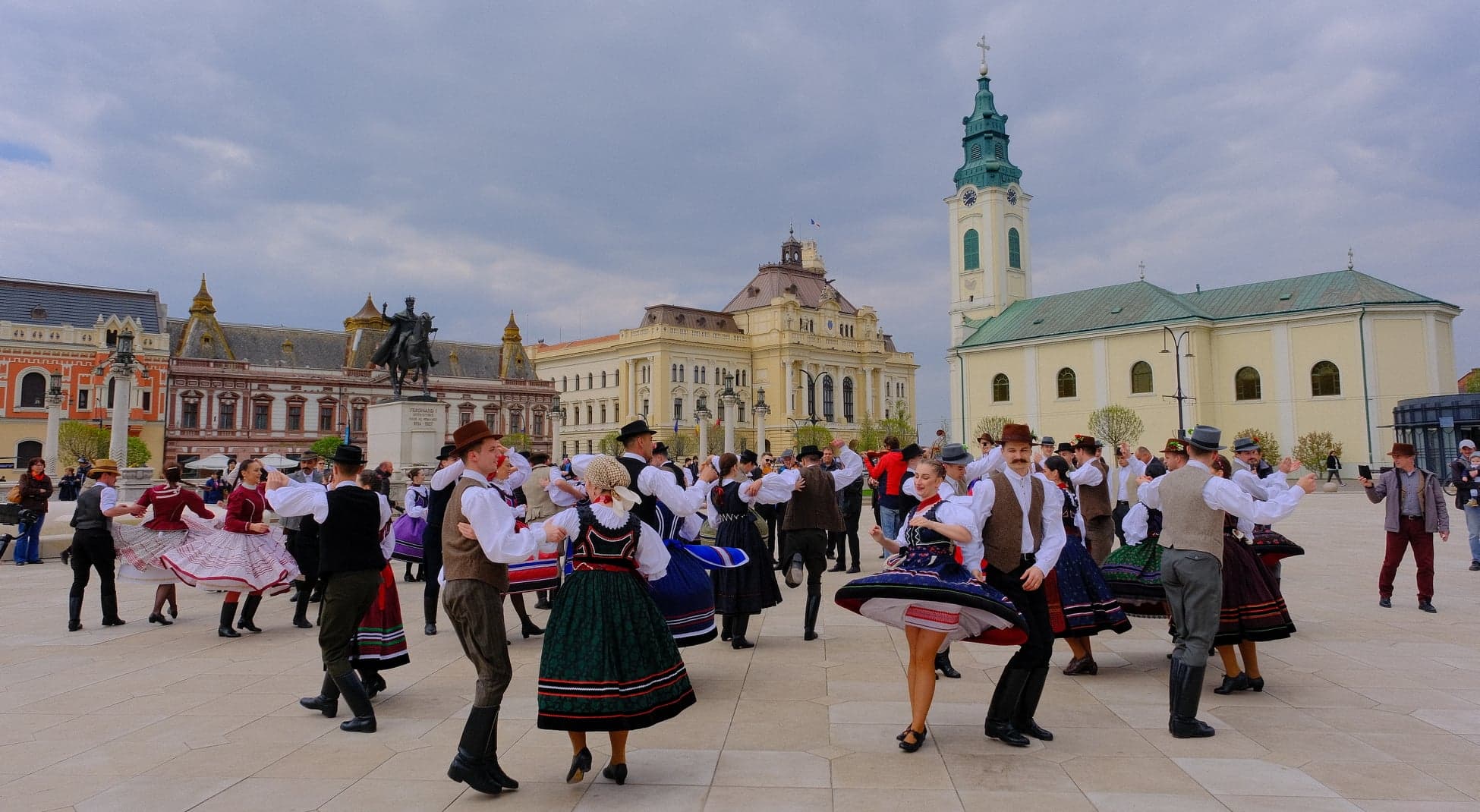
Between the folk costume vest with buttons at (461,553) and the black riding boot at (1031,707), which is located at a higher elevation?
the folk costume vest with buttons at (461,553)

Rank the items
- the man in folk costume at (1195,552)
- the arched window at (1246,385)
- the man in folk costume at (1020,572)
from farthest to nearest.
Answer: the arched window at (1246,385)
the man in folk costume at (1195,552)
the man in folk costume at (1020,572)

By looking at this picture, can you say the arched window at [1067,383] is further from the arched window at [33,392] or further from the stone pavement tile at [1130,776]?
the arched window at [33,392]

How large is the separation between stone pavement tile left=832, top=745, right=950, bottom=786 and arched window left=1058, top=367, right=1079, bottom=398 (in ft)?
194

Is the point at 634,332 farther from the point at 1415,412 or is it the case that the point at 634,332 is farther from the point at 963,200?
the point at 1415,412

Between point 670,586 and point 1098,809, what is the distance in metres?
3.28

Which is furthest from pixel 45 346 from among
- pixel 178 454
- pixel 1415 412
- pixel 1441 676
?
pixel 1415 412

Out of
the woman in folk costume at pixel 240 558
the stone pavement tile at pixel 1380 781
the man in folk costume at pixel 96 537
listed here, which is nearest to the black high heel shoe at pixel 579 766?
the stone pavement tile at pixel 1380 781

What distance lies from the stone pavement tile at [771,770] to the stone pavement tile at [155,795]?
278 centimetres

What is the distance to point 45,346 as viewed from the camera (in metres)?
54.1

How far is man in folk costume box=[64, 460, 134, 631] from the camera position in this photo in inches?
370

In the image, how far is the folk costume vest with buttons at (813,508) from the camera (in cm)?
902

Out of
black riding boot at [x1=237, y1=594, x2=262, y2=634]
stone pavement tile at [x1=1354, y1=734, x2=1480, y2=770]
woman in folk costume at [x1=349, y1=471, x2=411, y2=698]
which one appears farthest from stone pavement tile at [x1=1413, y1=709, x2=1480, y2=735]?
black riding boot at [x1=237, y1=594, x2=262, y2=634]

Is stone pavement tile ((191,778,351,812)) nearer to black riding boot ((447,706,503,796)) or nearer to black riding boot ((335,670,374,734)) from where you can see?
black riding boot ((447,706,503,796))

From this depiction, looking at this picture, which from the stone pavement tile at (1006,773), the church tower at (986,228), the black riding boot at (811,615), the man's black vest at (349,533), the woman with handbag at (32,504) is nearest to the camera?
the stone pavement tile at (1006,773)
